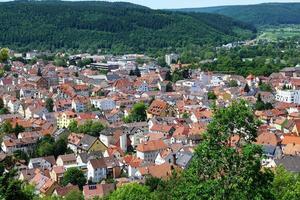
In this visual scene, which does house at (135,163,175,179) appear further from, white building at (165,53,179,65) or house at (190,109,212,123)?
white building at (165,53,179,65)

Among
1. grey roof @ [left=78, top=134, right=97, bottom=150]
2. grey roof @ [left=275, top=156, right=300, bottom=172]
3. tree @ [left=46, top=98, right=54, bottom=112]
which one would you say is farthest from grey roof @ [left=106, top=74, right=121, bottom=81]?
grey roof @ [left=275, top=156, right=300, bottom=172]

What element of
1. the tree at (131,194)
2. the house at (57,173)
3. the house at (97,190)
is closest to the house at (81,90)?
the house at (57,173)

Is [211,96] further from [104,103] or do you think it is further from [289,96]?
[104,103]

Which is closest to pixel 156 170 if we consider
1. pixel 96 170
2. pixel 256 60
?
pixel 96 170

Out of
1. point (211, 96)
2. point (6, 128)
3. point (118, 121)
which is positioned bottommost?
point (211, 96)

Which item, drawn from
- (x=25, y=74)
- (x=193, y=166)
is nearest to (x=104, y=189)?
(x=193, y=166)

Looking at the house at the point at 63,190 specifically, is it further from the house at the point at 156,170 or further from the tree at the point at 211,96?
the tree at the point at 211,96

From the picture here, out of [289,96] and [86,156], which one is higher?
[86,156]
